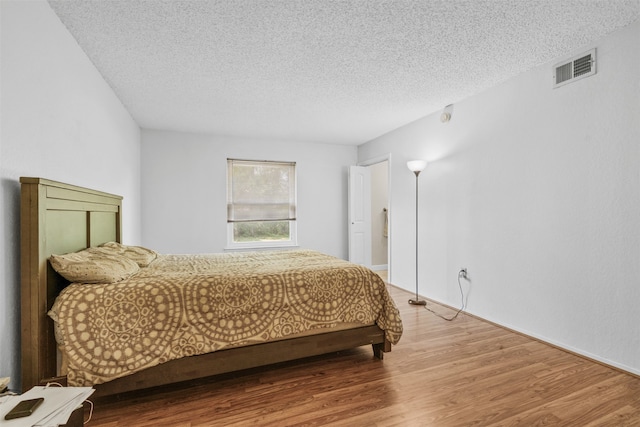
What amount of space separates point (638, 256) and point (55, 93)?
4166mm

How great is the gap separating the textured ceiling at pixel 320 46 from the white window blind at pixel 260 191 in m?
1.49

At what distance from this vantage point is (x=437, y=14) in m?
1.99

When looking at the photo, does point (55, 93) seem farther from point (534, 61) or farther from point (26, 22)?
point (534, 61)

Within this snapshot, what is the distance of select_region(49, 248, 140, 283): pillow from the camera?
1.70m

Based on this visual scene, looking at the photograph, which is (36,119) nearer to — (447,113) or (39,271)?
(39,271)

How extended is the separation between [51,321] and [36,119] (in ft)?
3.80

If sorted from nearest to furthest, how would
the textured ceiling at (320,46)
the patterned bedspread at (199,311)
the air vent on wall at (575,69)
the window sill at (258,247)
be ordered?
the patterned bedspread at (199,311)
the textured ceiling at (320,46)
the air vent on wall at (575,69)
the window sill at (258,247)

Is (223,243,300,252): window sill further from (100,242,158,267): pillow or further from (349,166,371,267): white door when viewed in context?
A: (100,242,158,267): pillow

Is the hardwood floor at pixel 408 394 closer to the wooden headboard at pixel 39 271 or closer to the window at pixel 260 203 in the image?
the wooden headboard at pixel 39 271

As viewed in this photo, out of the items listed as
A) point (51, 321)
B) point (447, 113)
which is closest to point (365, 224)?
point (447, 113)

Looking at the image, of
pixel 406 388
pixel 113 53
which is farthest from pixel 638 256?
pixel 113 53

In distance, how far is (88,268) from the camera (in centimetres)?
178

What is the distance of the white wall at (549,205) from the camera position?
86.7 inches

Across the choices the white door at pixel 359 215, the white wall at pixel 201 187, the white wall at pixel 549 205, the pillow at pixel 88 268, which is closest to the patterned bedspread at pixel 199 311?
the pillow at pixel 88 268
